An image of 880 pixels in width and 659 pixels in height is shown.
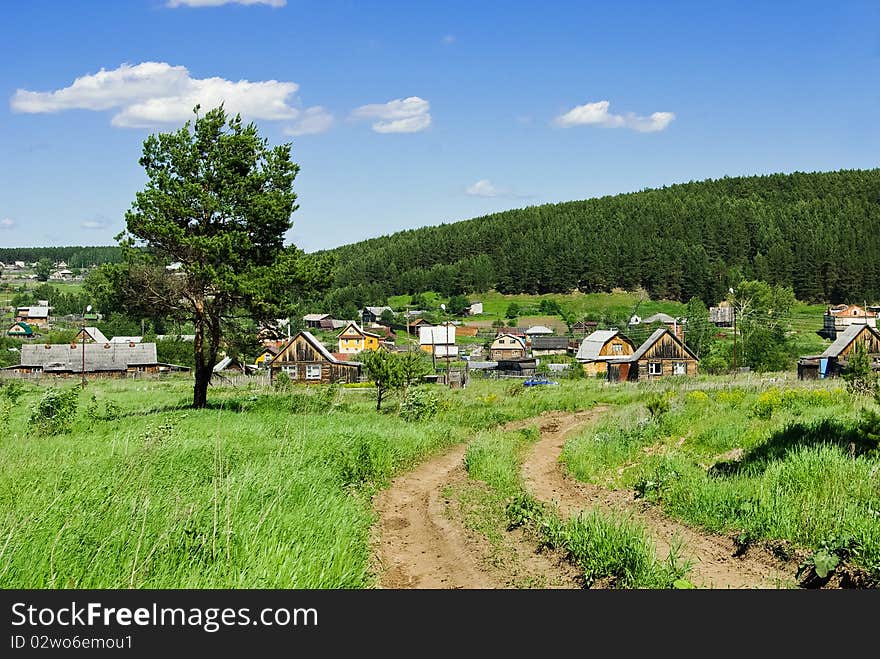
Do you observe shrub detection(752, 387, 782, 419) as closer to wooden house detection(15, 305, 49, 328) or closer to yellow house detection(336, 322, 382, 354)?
yellow house detection(336, 322, 382, 354)

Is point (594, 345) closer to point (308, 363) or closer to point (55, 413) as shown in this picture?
point (308, 363)

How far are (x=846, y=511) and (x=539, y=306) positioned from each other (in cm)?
13633

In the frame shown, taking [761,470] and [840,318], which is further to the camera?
[840,318]

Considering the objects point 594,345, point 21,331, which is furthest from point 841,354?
point 21,331

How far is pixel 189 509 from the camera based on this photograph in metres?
7.69

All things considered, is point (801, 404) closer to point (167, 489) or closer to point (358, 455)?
point (358, 455)

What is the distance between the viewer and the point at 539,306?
14350 centimetres

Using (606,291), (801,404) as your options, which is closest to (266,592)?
(801,404)

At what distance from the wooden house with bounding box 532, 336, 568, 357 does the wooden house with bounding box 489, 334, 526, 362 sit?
2.30 metres

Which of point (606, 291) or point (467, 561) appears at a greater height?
point (606, 291)

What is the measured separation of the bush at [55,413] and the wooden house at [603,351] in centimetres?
5432

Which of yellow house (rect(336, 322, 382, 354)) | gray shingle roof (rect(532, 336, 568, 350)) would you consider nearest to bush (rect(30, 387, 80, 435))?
yellow house (rect(336, 322, 382, 354))

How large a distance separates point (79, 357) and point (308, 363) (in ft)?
81.6

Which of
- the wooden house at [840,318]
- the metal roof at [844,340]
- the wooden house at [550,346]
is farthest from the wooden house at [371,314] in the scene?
the metal roof at [844,340]
